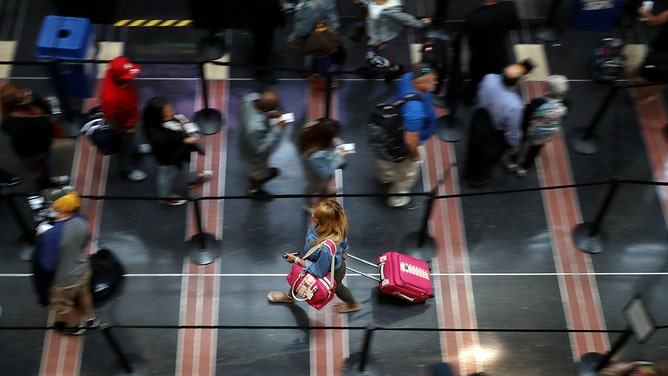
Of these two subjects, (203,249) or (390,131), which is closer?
(390,131)

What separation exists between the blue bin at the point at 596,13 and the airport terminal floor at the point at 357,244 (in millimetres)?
530

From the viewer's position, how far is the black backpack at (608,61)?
898cm

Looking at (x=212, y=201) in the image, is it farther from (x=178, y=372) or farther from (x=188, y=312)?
(x=178, y=372)

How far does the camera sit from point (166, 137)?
6.99m

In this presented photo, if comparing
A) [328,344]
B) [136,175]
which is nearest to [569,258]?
[328,344]

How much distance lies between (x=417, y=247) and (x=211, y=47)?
3.81 m

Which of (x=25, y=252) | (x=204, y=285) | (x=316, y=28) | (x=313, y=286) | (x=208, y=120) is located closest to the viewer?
(x=313, y=286)

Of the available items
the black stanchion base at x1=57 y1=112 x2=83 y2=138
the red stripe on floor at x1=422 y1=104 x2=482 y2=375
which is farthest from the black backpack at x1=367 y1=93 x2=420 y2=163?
the black stanchion base at x1=57 y1=112 x2=83 y2=138

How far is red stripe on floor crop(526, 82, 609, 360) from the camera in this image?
7172 millimetres

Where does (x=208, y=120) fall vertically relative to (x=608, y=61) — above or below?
below

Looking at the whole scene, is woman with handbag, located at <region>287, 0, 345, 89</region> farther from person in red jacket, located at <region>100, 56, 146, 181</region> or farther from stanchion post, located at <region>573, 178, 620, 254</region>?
stanchion post, located at <region>573, 178, 620, 254</region>

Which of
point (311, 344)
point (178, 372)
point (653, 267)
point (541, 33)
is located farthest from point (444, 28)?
point (178, 372)

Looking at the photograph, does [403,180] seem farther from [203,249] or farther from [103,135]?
[103,135]

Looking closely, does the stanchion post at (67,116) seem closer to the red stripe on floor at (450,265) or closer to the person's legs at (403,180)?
the person's legs at (403,180)
